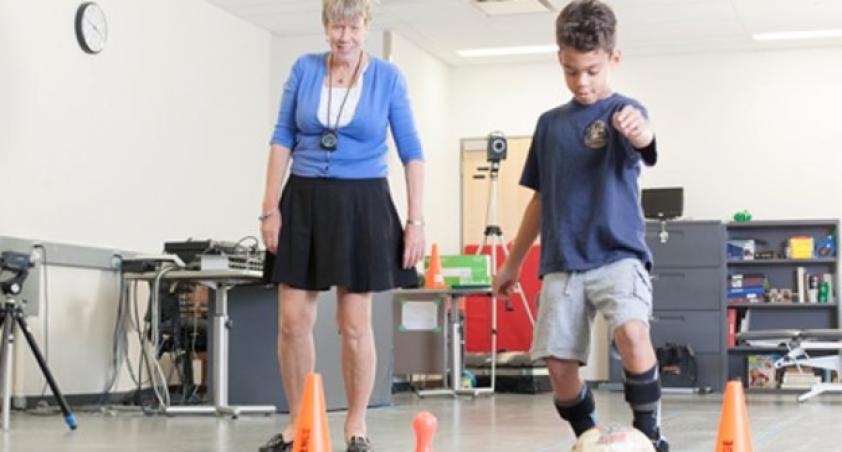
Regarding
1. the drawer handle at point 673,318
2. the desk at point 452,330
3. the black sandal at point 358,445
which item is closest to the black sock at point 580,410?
the black sandal at point 358,445

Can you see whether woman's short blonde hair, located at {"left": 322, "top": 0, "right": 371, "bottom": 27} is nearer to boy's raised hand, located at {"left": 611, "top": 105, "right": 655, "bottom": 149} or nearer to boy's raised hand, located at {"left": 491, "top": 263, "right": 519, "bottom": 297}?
boy's raised hand, located at {"left": 491, "top": 263, "right": 519, "bottom": 297}

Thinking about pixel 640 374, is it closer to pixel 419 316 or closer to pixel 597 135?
pixel 597 135

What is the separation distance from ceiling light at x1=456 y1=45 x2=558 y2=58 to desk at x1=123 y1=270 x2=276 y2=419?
4.89 metres

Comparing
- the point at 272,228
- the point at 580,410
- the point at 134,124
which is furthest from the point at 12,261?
the point at 580,410

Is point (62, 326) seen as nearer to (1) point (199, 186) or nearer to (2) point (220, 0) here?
(1) point (199, 186)

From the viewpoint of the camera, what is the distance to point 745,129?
10500 millimetres

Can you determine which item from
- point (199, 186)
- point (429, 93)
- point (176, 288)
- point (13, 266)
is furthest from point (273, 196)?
point (429, 93)

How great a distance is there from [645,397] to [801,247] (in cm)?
768

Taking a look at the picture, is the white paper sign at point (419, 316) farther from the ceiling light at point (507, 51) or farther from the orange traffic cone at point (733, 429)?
the orange traffic cone at point (733, 429)

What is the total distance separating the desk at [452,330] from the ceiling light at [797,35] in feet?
10.6

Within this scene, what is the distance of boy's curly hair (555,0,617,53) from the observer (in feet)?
9.17

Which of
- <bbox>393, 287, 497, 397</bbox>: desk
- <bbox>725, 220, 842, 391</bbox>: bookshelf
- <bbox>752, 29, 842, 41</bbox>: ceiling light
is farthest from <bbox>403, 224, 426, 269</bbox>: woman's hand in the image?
<bbox>752, 29, 842, 41</bbox>: ceiling light

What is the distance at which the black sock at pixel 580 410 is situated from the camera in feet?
9.96

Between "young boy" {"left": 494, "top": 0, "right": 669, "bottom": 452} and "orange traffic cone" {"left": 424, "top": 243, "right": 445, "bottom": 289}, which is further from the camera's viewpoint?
"orange traffic cone" {"left": 424, "top": 243, "right": 445, "bottom": 289}
